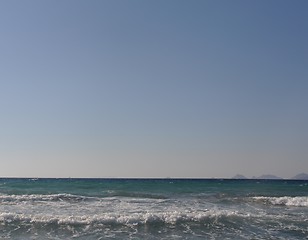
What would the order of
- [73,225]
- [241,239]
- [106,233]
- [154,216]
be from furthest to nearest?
[154,216], [73,225], [106,233], [241,239]

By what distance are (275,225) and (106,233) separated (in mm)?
7948

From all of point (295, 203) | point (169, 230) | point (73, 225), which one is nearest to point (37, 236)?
point (73, 225)

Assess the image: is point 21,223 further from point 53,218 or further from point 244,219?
point 244,219

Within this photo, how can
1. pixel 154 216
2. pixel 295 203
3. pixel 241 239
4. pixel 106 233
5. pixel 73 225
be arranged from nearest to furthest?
pixel 241 239, pixel 106 233, pixel 73 225, pixel 154 216, pixel 295 203

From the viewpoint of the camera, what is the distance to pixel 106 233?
15.0 m

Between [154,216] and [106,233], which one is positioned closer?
[106,233]

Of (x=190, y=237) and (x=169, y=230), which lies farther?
(x=169, y=230)

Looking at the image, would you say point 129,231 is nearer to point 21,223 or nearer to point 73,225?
point 73,225

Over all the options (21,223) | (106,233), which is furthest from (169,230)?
(21,223)

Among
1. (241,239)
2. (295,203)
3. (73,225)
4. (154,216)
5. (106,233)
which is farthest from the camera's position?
(295,203)

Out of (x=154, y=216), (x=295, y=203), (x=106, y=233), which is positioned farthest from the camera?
(x=295, y=203)

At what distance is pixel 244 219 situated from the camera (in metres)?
18.2

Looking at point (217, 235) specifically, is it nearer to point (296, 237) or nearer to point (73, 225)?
point (296, 237)

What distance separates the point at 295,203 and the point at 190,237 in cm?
1652
